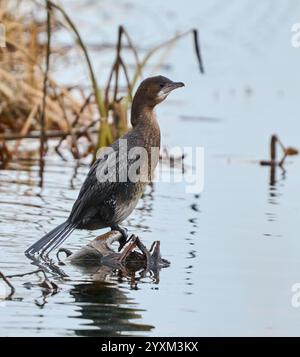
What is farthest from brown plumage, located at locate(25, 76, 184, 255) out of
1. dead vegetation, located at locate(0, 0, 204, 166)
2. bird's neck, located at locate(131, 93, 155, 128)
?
dead vegetation, located at locate(0, 0, 204, 166)

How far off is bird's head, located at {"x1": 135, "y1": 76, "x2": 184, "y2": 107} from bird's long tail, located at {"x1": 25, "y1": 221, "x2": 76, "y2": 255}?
107 cm

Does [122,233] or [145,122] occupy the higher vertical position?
[145,122]

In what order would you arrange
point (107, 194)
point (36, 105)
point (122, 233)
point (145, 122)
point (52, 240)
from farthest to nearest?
point (36, 105) → point (145, 122) → point (122, 233) → point (107, 194) → point (52, 240)

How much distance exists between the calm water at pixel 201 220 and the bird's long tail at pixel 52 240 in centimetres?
9

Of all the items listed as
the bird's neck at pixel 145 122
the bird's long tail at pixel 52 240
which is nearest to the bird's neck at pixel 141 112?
the bird's neck at pixel 145 122

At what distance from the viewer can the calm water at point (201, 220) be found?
21.0ft

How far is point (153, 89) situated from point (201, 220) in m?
1.25

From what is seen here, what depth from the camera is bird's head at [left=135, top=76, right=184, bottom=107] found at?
8391 millimetres

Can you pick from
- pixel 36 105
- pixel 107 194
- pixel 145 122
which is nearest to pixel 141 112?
pixel 145 122

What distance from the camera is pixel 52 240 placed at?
7.70 metres

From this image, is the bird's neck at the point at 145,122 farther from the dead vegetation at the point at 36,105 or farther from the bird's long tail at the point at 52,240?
the dead vegetation at the point at 36,105

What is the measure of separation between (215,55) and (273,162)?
7049mm

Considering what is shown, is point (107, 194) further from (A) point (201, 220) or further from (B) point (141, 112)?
(A) point (201, 220)
